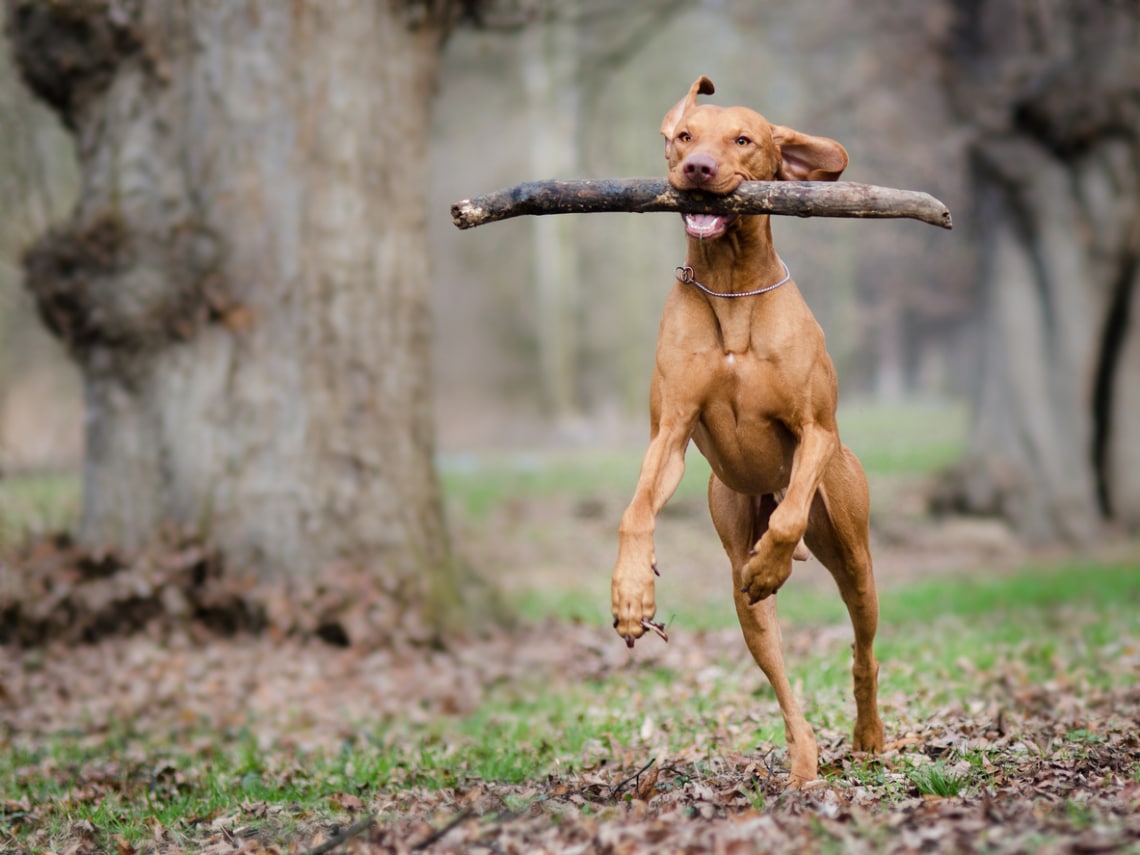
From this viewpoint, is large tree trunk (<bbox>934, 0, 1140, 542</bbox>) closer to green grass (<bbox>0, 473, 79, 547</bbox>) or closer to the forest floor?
the forest floor

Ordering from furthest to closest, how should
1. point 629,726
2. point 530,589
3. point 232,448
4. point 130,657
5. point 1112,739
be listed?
point 530,589
point 232,448
point 130,657
point 629,726
point 1112,739

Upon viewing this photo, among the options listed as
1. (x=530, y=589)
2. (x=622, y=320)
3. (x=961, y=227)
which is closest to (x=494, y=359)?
(x=622, y=320)

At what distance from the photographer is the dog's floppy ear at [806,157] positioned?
471cm

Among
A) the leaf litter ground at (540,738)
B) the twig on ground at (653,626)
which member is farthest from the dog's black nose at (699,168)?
the leaf litter ground at (540,738)

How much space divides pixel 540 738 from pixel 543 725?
0.43 meters

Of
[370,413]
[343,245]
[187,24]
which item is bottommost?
[370,413]

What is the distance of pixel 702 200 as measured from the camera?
14.1 ft

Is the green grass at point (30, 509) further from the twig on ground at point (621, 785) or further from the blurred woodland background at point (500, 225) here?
the twig on ground at point (621, 785)

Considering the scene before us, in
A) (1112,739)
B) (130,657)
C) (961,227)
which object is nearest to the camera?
(1112,739)

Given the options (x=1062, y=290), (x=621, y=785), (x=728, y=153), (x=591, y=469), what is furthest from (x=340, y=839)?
(x=591, y=469)

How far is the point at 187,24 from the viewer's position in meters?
8.69

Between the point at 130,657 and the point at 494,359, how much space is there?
21211mm

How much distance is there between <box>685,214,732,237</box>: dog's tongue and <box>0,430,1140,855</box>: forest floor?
1947 mm

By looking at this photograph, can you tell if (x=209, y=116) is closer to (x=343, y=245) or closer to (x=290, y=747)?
(x=343, y=245)
